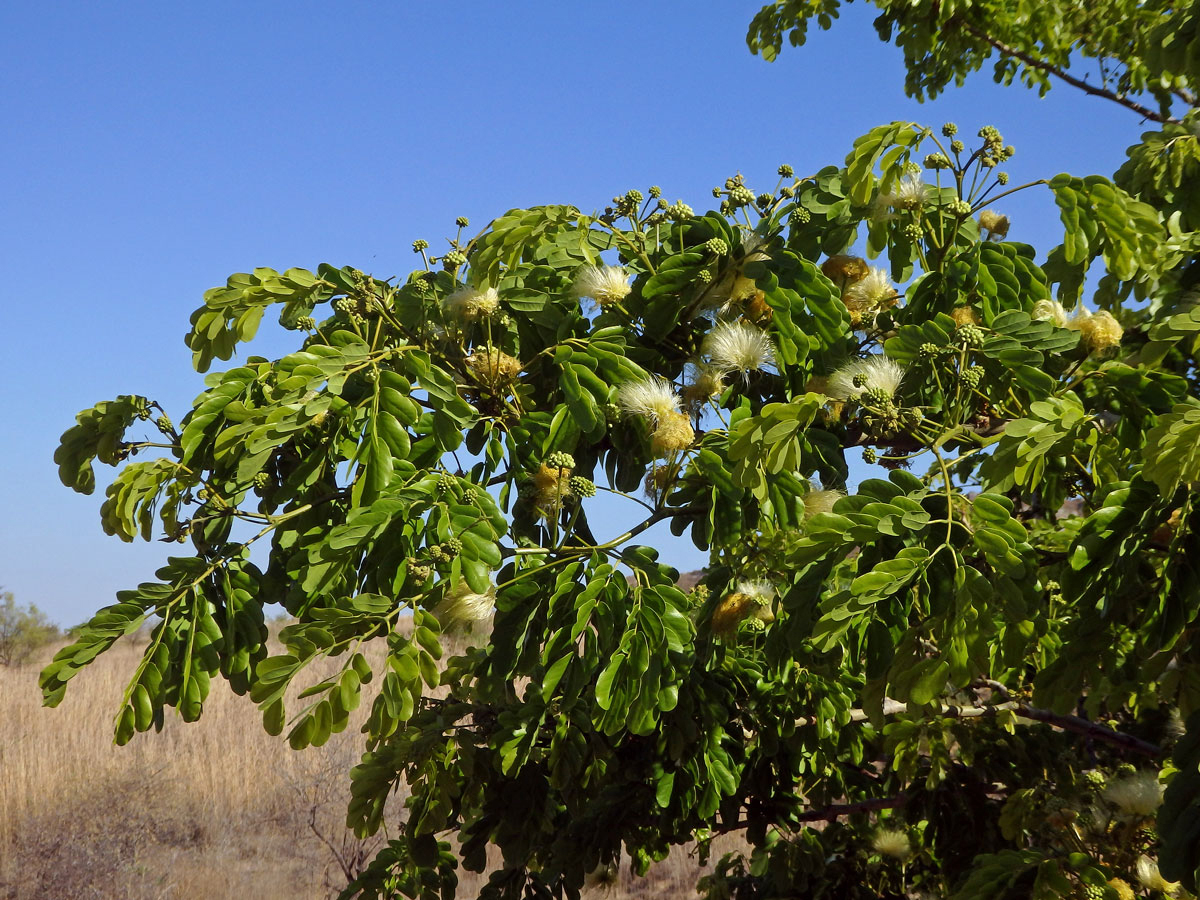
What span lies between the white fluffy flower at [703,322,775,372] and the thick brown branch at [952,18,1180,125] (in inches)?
151

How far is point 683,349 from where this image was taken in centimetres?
266

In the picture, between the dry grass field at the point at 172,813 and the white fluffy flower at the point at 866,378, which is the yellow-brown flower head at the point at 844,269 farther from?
the dry grass field at the point at 172,813

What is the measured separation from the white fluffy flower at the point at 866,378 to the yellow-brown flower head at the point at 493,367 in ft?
2.52

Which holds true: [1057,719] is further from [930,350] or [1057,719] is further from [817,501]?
[930,350]

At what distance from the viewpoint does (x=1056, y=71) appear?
5.49 meters

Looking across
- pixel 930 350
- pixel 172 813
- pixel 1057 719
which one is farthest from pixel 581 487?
pixel 172 813

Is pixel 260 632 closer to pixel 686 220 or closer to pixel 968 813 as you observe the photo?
pixel 686 220

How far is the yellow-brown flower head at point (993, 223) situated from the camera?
8.85ft

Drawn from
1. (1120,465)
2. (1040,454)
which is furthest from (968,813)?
(1040,454)

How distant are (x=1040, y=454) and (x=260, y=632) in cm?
176

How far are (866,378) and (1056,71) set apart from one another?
4071 millimetres

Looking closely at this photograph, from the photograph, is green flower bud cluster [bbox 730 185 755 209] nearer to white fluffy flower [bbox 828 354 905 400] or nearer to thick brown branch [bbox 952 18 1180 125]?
white fluffy flower [bbox 828 354 905 400]

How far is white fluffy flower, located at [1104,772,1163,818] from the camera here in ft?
9.76

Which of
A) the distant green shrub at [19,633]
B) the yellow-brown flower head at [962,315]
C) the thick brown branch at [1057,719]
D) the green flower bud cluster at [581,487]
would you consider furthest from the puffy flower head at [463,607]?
the distant green shrub at [19,633]
